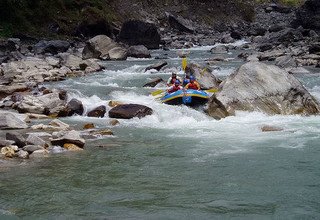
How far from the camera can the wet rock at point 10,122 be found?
1173cm

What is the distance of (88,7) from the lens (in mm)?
44031

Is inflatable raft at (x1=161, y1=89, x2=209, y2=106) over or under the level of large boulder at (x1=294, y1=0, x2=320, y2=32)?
under

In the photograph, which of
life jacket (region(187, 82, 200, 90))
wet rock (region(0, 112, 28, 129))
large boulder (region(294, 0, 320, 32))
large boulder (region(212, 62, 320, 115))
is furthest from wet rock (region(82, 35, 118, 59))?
large boulder (region(294, 0, 320, 32))

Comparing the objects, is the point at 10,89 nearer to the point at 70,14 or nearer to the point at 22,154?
the point at 22,154

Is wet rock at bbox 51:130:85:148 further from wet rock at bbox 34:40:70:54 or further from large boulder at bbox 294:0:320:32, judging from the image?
large boulder at bbox 294:0:320:32

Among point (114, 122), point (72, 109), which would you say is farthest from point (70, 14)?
point (114, 122)

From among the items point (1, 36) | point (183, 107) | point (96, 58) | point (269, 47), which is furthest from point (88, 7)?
point (183, 107)

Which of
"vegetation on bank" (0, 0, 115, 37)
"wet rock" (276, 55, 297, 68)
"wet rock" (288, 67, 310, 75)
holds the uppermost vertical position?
"vegetation on bank" (0, 0, 115, 37)

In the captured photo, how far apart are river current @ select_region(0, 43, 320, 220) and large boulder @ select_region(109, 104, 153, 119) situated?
1.95 feet

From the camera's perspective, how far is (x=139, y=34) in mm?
36625

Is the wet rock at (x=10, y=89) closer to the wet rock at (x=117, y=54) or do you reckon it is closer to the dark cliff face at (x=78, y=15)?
the wet rock at (x=117, y=54)

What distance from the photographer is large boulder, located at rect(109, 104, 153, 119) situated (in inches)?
535

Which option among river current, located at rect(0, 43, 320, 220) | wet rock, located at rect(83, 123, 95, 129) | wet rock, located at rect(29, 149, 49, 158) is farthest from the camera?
wet rock, located at rect(83, 123, 95, 129)

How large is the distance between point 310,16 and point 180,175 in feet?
127
